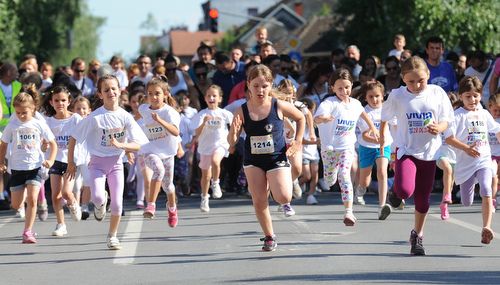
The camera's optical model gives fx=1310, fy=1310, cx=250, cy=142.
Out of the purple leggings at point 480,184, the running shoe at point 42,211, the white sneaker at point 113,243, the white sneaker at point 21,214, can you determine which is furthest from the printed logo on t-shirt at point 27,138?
the purple leggings at point 480,184

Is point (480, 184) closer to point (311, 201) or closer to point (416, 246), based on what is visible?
point (416, 246)

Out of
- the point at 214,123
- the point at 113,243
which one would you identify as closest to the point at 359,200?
the point at 214,123

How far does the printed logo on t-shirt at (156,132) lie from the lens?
16250mm

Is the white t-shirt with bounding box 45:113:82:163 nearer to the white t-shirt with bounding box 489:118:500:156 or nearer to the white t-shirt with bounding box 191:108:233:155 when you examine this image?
the white t-shirt with bounding box 191:108:233:155

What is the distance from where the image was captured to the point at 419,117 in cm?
1223

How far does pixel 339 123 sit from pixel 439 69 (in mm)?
5109

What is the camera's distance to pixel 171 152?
16.2 metres

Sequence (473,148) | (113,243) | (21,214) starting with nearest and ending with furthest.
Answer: (113,243) < (473,148) < (21,214)

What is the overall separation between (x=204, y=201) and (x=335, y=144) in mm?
3079

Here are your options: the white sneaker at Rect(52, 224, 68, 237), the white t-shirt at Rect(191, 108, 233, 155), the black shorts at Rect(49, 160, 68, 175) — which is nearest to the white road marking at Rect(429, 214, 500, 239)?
the white t-shirt at Rect(191, 108, 233, 155)

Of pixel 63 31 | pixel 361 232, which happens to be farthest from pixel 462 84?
pixel 63 31

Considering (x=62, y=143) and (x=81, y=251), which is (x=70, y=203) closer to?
(x=62, y=143)

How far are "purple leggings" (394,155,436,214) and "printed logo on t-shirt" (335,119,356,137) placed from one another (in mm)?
3638

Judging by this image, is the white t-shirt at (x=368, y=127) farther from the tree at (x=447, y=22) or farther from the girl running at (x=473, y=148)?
the tree at (x=447, y=22)
